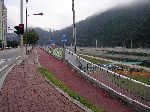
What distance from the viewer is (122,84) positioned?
633 inches

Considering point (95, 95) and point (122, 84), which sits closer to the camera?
point (122, 84)

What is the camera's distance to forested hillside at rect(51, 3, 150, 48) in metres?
132

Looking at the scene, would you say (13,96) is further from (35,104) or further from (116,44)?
(116,44)

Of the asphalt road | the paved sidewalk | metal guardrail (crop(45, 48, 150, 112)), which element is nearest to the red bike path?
metal guardrail (crop(45, 48, 150, 112))

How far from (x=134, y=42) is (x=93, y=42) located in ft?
170

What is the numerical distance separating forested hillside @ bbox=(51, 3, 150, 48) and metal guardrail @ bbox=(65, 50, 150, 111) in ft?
346

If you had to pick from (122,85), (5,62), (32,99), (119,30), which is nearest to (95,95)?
(122,85)

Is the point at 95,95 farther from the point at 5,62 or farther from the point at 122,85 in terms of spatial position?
the point at 5,62

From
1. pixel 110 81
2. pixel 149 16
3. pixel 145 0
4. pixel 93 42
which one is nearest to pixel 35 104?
pixel 110 81

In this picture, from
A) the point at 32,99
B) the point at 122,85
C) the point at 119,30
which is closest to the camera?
the point at 32,99

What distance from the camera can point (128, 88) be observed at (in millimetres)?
15086

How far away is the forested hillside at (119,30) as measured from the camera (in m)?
132

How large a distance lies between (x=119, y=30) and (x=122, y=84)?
461 ft

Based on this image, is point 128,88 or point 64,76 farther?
point 64,76
